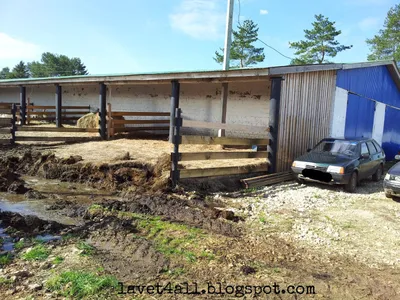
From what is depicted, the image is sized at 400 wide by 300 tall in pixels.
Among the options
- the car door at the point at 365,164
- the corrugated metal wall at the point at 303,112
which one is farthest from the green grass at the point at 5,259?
the car door at the point at 365,164

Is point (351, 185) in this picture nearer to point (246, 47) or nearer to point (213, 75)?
point (213, 75)

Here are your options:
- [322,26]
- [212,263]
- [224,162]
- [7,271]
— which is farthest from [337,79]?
[322,26]

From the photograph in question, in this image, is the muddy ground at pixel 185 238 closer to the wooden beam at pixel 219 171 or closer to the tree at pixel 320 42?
the wooden beam at pixel 219 171

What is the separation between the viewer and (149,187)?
7.57 meters

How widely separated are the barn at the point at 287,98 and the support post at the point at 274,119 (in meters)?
0.03

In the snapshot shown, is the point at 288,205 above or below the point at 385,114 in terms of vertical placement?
below

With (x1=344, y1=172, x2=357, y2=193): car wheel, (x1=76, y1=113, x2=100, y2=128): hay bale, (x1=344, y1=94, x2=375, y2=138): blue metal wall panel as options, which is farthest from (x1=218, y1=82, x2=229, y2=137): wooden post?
(x1=76, y1=113, x2=100, y2=128): hay bale

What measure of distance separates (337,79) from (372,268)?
395 inches

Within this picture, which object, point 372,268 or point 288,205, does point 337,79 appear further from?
point 372,268

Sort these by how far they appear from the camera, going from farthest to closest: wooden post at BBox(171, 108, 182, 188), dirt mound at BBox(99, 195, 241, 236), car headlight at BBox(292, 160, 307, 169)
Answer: car headlight at BBox(292, 160, 307, 169) < wooden post at BBox(171, 108, 182, 188) < dirt mound at BBox(99, 195, 241, 236)

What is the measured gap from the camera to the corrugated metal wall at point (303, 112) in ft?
33.1

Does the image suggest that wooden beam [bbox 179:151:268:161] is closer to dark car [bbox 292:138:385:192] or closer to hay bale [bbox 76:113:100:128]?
dark car [bbox 292:138:385:192]

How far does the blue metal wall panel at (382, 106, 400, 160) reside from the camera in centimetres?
1794

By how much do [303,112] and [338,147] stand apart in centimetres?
198
